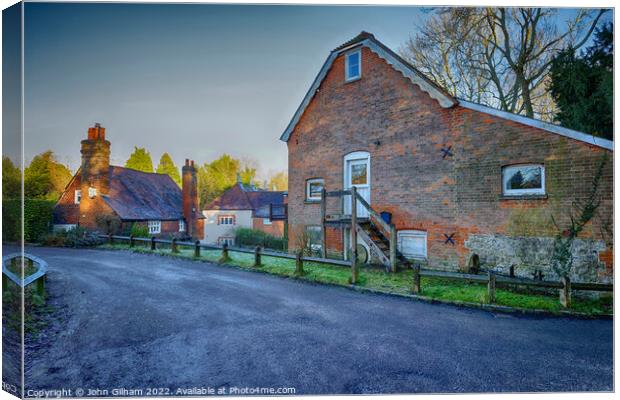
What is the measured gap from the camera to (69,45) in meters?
4.22

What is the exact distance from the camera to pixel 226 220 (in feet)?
84.1

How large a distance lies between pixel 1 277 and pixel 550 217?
806 centimetres

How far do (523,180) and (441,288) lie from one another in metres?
2.63

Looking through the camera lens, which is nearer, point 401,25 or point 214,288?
point 401,25

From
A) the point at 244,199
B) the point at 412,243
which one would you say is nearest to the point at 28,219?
the point at 412,243

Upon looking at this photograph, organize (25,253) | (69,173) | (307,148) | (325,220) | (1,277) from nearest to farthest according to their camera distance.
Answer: (1,277) → (25,253) → (69,173) → (325,220) → (307,148)

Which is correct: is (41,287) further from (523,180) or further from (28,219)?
(523,180)

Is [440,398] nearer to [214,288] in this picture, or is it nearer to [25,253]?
[214,288]

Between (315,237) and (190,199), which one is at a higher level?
(190,199)

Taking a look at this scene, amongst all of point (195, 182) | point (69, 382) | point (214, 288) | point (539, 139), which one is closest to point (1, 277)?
point (69, 382)

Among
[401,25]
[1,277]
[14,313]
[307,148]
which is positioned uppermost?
[401,25]

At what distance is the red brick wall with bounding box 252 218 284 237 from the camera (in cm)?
2036

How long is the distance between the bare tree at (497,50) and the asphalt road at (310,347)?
3944 millimetres

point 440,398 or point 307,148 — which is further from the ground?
point 307,148
